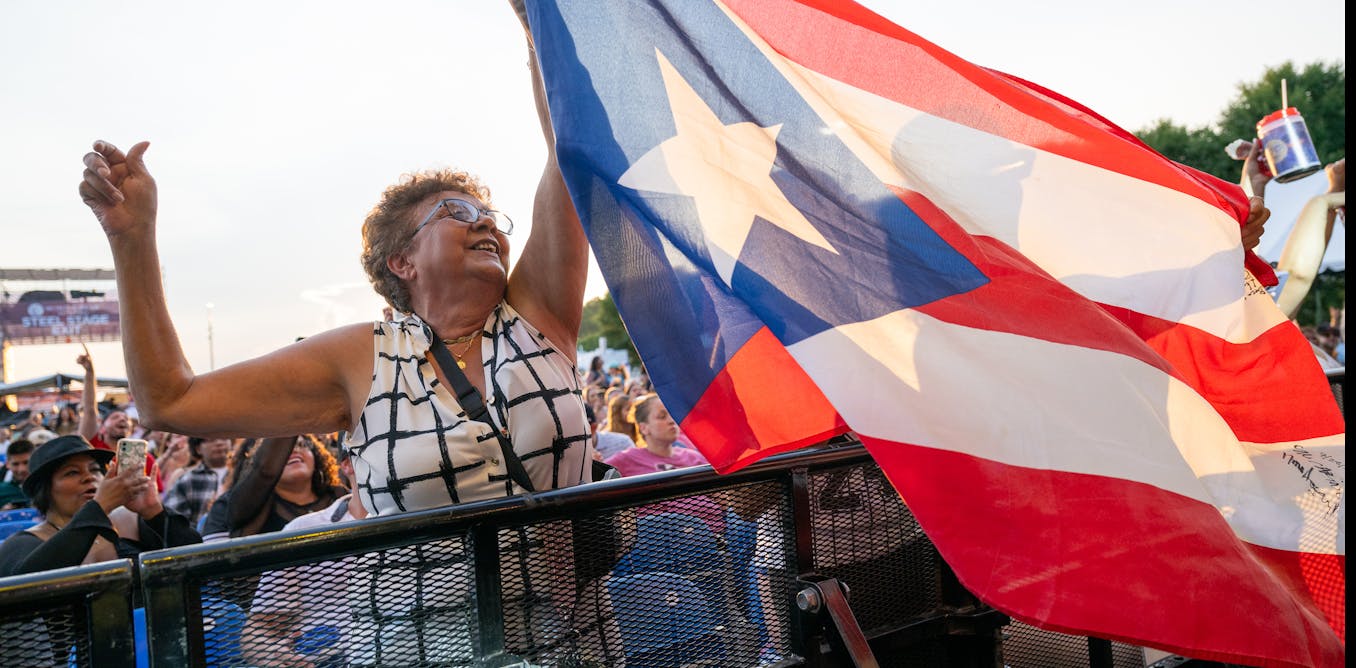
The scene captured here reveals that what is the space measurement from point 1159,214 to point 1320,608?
0.91 meters

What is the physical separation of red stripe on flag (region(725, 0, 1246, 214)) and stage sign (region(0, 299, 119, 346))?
4981 cm

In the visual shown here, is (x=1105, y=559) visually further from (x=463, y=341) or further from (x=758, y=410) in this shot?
(x=463, y=341)

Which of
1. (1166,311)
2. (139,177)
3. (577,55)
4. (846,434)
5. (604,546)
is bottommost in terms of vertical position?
(604,546)

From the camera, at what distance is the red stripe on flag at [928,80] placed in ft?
6.73

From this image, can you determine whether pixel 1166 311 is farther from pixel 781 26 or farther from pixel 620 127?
pixel 620 127

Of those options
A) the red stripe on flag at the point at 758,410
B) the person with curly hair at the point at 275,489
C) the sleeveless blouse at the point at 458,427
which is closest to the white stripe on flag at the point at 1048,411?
the red stripe on flag at the point at 758,410

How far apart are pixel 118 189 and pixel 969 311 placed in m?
1.79

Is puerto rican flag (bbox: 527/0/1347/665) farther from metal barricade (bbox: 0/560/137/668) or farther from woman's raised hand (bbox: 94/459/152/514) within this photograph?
woman's raised hand (bbox: 94/459/152/514)

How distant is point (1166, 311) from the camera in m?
2.01

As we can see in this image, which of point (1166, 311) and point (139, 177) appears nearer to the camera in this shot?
point (139, 177)

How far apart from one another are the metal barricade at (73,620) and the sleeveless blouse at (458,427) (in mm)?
565

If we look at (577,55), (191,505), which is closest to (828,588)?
(577,55)

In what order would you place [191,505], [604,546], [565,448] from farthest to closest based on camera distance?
[191,505] → [565,448] → [604,546]

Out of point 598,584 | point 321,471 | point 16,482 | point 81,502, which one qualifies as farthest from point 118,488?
point 16,482
